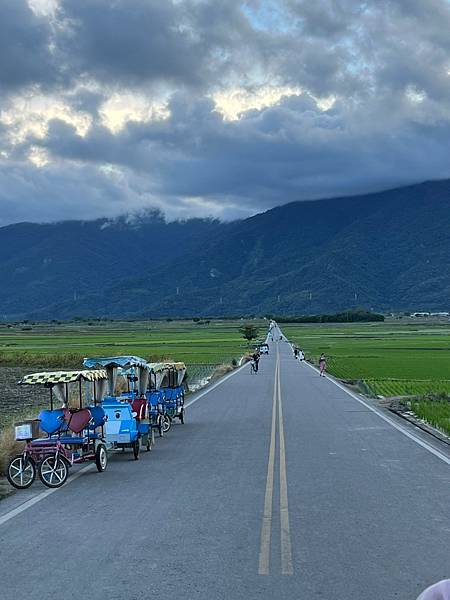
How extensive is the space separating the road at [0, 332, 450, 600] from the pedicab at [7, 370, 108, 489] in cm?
35

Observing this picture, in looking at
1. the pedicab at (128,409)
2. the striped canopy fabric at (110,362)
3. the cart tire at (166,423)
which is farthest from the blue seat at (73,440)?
the cart tire at (166,423)

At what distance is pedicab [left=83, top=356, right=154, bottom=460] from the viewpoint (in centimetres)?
1603

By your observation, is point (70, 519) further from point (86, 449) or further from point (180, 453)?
point (180, 453)

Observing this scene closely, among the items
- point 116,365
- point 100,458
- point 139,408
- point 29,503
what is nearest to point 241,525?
point 29,503

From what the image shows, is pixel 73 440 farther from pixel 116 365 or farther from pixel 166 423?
pixel 166 423

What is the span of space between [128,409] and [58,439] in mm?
2453

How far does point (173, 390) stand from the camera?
22.9 m

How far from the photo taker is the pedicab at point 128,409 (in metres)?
16.0

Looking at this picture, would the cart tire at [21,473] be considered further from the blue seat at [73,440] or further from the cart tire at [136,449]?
the cart tire at [136,449]

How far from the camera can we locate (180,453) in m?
17.0

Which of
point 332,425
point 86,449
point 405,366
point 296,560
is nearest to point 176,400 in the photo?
point 332,425

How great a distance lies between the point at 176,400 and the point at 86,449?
27.8 feet

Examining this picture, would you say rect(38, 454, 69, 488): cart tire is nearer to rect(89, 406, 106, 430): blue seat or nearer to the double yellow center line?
rect(89, 406, 106, 430): blue seat

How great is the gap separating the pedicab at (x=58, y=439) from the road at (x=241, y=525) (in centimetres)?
35
